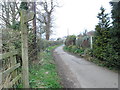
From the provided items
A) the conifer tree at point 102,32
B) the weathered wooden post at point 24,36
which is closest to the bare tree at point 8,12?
the weathered wooden post at point 24,36

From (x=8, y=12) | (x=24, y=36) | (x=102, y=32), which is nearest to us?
(x=24, y=36)

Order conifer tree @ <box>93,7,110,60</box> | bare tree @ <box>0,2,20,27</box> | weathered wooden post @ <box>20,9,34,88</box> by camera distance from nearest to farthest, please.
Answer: weathered wooden post @ <box>20,9,34,88</box> → conifer tree @ <box>93,7,110,60</box> → bare tree @ <box>0,2,20,27</box>

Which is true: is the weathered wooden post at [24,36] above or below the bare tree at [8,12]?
below

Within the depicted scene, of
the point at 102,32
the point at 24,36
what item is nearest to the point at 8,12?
the point at 24,36

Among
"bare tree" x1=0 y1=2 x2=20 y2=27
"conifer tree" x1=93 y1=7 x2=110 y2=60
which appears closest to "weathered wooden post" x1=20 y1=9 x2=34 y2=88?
"conifer tree" x1=93 y1=7 x2=110 y2=60

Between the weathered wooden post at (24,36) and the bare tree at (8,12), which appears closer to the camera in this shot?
the weathered wooden post at (24,36)

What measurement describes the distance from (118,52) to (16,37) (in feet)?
15.6

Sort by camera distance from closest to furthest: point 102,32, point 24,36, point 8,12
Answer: point 24,36, point 102,32, point 8,12

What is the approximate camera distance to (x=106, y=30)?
20.1 feet

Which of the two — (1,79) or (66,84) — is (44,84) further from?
(1,79)

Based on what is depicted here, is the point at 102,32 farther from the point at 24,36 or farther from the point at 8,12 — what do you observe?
the point at 8,12

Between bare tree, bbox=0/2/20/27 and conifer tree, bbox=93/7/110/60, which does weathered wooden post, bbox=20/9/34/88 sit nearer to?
conifer tree, bbox=93/7/110/60

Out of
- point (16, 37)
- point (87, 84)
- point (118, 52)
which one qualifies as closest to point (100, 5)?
point (118, 52)

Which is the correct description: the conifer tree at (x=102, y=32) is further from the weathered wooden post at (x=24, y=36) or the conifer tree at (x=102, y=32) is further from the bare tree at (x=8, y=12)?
the bare tree at (x=8, y=12)
